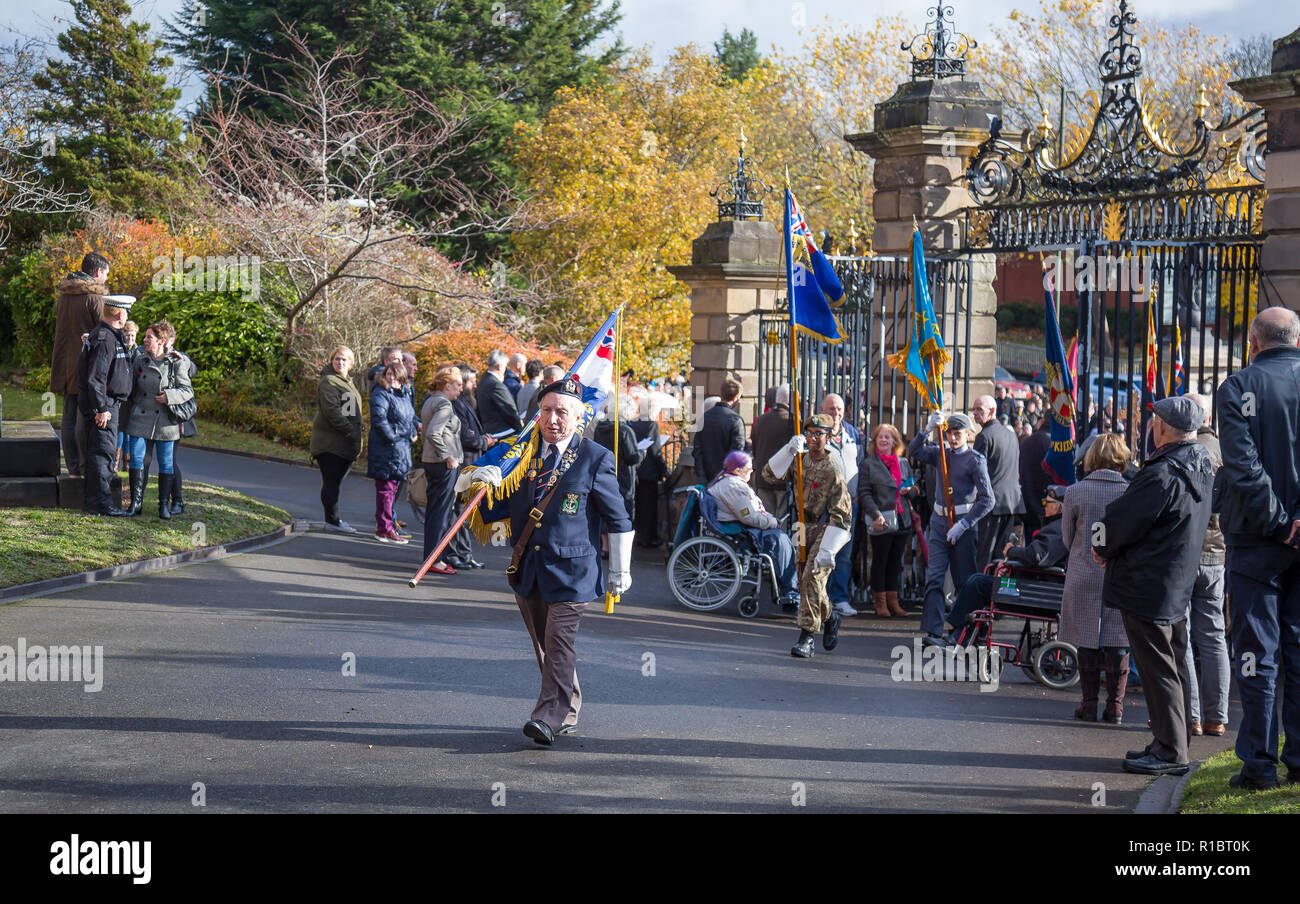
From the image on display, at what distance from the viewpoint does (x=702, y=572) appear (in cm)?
1182

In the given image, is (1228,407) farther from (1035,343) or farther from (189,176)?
(1035,343)

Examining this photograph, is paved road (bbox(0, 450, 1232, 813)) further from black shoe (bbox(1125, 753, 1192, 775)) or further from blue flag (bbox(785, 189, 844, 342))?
blue flag (bbox(785, 189, 844, 342))

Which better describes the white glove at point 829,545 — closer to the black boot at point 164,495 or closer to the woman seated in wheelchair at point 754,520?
the woman seated in wheelchair at point 754,520

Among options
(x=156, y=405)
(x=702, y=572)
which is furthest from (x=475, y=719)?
(x=156, y=405)

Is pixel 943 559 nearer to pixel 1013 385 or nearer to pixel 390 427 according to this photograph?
pixel 390 427

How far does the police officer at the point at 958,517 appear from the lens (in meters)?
10.4

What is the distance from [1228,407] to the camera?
6.51 metres

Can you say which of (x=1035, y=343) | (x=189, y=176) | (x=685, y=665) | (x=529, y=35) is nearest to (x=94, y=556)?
(x=685, y=665)

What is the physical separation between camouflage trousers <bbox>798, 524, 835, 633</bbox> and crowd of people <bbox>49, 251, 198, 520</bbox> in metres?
6.12

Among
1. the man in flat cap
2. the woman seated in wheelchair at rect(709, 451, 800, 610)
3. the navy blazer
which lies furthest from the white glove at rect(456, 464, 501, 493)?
the woman seated in wheelchair at rect(709, 451, 800, 610)

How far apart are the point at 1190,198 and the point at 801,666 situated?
4.62m

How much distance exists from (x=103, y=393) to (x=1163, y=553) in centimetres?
945

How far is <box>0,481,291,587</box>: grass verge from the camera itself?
11.2m

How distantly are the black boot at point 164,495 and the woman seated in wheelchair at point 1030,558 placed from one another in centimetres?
743
